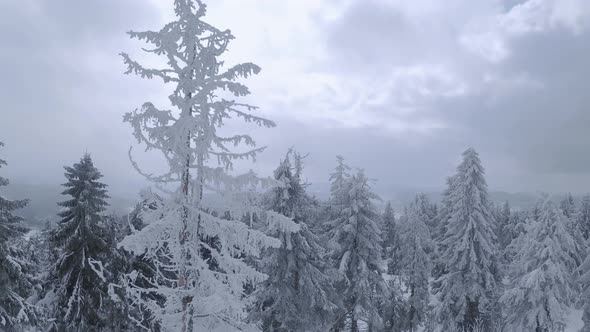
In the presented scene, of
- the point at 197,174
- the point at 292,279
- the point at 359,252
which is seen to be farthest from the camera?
the point at 359,252

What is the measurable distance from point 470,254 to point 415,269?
8.65 m

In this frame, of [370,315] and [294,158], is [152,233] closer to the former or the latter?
[294,158]

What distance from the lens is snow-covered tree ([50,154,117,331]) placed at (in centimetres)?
1872

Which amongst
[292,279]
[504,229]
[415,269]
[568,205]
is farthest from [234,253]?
[568,205]

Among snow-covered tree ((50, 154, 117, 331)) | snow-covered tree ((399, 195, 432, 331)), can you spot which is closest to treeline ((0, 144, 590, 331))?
snow-covered tree ((50, 154, 117, 331))

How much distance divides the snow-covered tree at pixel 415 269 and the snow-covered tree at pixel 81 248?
22373 mm

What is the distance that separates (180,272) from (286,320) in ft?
35.2

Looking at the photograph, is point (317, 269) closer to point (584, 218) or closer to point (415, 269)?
point (415, 269)

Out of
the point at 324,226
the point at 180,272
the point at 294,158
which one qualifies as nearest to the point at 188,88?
the point at 180,272

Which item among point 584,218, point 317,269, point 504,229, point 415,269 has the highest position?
point 584,218

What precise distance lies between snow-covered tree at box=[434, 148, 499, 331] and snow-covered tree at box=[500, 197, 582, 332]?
1.77 m

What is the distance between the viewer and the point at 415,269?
34.0m

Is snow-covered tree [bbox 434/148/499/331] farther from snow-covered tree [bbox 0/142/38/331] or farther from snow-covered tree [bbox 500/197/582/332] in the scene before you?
snow-covered tree [bbox 0/142/38/331]

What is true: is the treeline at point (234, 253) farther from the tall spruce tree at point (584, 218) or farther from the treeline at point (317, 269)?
the tall spruce tree at point (584, 218)
